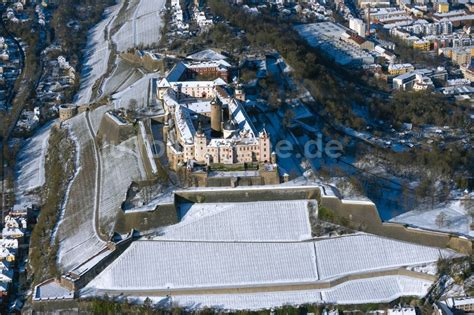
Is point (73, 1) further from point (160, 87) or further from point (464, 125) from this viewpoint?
point (464, 125)

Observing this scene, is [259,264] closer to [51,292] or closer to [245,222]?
[245,222]

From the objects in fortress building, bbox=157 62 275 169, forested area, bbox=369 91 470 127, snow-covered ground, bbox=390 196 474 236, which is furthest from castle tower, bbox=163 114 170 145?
forested area, bbox=369 91 470 127

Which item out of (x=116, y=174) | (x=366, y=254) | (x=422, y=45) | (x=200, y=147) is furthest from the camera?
(x=422, y=45)

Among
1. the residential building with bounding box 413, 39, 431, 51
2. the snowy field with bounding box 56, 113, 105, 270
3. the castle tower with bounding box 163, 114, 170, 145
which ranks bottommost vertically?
the residential building with bounding box 413, 39, 431, 51

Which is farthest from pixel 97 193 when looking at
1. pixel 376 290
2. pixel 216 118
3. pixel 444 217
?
pixel 444 217

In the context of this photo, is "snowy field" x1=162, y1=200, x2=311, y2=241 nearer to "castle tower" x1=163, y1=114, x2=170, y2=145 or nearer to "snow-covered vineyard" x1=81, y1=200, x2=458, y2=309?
"snow-covered vineyard" x1=81, y1=200, x2=458, y2=309

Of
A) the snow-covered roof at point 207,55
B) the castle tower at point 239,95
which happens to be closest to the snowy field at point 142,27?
the snow-covered roof at point 207,55
